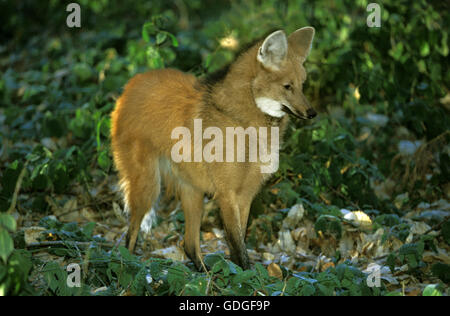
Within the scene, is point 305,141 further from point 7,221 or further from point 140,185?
point 7,221

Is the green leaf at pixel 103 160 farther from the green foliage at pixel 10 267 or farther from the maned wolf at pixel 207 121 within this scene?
the green foliage at pixel 10 267

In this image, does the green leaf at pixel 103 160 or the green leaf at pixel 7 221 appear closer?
the green leaf at pixel 7 221

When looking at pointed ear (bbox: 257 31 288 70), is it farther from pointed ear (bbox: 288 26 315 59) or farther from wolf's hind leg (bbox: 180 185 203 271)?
wolf's hind leg (bbox: 180 185 203 271)

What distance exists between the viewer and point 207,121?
353 cm

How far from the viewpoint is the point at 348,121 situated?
17.0ft

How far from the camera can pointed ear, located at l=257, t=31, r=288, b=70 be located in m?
3.23

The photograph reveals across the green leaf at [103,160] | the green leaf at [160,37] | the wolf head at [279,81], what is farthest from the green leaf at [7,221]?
the green leaf at [160,37]

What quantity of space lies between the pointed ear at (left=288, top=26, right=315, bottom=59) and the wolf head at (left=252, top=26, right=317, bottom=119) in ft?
0.23

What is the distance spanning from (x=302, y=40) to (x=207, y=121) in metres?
0.85

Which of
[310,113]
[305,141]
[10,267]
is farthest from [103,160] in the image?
[10,267]

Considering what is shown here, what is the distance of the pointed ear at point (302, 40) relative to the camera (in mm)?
3518

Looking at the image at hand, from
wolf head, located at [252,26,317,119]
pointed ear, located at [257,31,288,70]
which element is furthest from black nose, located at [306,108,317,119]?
pointed ear, located at [257,31,288,70]
